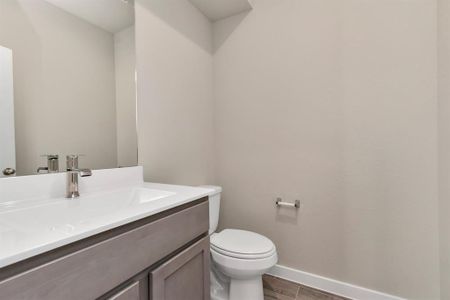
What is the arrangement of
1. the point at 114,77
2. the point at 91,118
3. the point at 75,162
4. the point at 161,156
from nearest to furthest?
1. the point at 75,162
2. the point at 91,118
3. the point at 114,77
4. the point at 161,156

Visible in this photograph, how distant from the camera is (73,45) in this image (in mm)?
1073

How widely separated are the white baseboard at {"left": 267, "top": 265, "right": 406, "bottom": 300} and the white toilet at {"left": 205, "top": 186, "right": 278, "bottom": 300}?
1.41 ft

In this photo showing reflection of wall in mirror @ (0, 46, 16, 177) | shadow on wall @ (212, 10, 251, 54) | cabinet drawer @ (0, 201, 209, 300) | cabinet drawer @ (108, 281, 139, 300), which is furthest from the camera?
shadow on wall @ (212, 10, 251, 54)

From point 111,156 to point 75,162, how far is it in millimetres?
204

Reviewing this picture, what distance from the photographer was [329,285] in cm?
158

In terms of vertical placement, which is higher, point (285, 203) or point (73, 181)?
point (73, 181)

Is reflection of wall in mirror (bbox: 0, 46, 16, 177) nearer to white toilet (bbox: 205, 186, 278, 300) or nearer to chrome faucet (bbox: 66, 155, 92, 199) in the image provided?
chrome faucet (bbox: 66, 155, 92, 199)

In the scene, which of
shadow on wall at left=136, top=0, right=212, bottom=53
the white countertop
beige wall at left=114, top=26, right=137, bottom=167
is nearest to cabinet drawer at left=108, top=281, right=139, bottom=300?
the white countertop

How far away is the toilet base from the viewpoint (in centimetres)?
133

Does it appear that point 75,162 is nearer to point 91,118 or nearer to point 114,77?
point 91,118

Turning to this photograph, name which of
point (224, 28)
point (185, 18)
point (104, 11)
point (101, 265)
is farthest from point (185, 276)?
point (224, 28)

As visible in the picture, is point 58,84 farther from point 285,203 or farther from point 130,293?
point 285,203

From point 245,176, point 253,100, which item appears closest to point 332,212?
point 245,176

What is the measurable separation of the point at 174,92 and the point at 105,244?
4.01 ft
